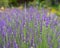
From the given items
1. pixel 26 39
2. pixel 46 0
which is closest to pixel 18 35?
pixel 26 39

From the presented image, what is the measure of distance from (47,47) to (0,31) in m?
0.66

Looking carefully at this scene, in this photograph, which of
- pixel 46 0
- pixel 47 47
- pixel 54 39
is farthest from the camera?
pixel 46 0

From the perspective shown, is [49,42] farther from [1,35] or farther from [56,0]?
[56,0]

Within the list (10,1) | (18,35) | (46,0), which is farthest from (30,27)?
(10,1)

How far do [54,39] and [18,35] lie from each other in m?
0.39

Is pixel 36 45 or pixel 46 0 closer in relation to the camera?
pixel 36 45

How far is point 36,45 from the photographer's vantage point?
1880 millimetres

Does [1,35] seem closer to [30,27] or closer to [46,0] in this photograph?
[30,27]

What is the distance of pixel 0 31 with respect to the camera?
231 cm

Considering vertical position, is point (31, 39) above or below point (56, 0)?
above

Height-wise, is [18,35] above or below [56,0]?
above

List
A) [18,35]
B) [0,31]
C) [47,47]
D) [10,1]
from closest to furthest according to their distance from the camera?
1. [47,47]
2. [18,35]
3. [0,31]
4. [10,1]

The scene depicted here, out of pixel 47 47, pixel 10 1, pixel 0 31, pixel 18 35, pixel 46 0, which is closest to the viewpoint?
pixel 47 47

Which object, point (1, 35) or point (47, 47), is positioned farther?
point (1, 35)
